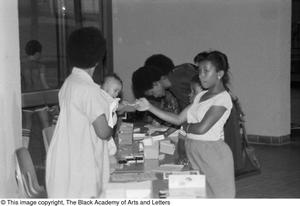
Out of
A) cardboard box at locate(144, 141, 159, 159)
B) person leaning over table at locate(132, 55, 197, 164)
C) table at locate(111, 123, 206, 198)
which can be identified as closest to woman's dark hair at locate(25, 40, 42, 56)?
person leaning over table at locate(132, 55, 197, 164)

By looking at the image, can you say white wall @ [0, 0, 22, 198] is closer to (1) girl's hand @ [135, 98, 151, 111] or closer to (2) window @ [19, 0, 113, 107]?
(1) girl's hand @ [135, 98, 151, 111]

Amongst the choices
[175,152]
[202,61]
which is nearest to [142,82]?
[175,152]

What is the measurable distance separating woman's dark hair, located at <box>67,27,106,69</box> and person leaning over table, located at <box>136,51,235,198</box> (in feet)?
2.19

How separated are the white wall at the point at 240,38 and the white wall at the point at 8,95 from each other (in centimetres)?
471

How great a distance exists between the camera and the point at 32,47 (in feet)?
22.0

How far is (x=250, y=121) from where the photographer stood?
7.73 m

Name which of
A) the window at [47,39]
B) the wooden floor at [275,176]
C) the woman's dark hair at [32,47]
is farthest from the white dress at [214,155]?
the woman's dark hair at [32,47]

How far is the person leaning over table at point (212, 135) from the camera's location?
10.1 ft

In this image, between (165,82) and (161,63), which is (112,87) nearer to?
(165,82)

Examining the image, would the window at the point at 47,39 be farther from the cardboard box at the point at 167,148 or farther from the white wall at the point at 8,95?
the white wall at the point at 8,95

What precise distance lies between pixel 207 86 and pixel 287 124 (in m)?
4.79

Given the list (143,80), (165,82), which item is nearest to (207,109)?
(143,80)

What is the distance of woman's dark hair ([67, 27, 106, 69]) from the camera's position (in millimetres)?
2670

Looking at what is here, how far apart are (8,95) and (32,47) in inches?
142
